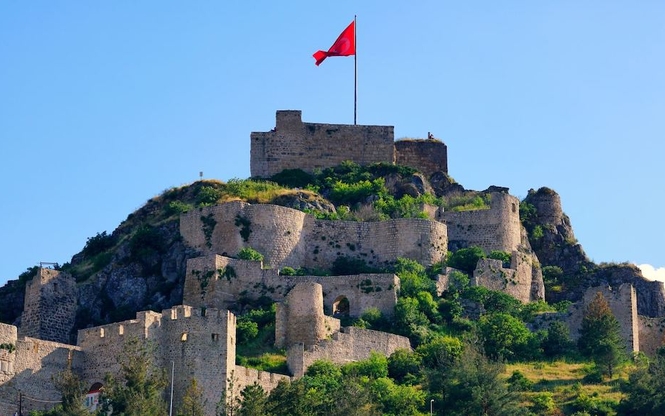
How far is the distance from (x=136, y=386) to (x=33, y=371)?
4628 mm

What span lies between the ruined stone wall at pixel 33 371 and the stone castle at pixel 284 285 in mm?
Answer: 37

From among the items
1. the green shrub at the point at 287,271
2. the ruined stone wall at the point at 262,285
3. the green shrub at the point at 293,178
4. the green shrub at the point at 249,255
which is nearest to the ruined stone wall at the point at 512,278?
the ruined stone wall at the point at 262,285

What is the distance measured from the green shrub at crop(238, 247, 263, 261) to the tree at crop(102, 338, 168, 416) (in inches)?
564

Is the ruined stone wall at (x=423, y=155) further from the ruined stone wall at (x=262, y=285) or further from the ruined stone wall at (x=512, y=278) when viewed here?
the ruined stone wall at (x=262, y=285)

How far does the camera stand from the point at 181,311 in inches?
2788

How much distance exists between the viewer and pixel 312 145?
3718 inches

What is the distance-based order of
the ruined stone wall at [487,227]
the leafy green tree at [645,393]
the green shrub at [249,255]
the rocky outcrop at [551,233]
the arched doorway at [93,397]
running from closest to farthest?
the arched doorway at [93,397]
the leafy green tree at [645,393]
the green shrub at [249,255]
the ruined stone wall at [487,227]
the rocky outcrop at [551,233]

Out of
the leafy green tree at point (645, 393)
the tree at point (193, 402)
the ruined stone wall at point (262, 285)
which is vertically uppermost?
the ruined stone wall at point (262, 285)

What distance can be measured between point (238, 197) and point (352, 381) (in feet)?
62.0

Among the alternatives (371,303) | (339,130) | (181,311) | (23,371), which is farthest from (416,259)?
(23,371)

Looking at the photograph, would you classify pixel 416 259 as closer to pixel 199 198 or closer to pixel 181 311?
pixel 199 198

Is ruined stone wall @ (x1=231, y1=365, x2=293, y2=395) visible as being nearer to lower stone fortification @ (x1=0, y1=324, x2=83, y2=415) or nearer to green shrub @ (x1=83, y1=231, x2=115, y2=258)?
lower stone fortification @ (x1=0, y1=324, x2=83, y2=415)

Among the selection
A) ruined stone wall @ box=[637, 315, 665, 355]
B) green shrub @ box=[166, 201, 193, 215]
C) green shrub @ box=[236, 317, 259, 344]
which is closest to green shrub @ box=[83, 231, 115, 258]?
green shrub @ box=[166, 201, 193, 215]

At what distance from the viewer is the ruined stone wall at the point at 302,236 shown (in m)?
84.8
